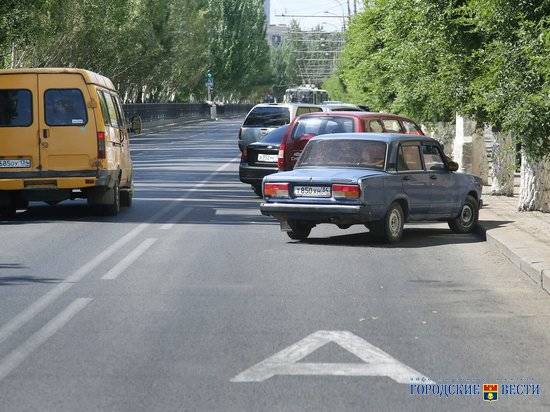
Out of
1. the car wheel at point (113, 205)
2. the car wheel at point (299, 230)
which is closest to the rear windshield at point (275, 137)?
the car wheel at point (113, 205)

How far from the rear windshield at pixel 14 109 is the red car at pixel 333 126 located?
4.76 meters

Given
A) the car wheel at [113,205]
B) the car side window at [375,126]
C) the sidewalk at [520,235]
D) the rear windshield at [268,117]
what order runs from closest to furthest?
1. the sidewalk at [520,235]
2. the car wheel at [113,205]
3. the car side window at [375,126]
4. the rear windshield at [268,117]

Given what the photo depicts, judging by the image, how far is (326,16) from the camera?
317 ft

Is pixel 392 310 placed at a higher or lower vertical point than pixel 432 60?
lower

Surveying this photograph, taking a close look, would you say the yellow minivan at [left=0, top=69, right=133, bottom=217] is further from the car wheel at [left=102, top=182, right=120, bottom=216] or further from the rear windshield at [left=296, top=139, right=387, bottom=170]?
the rear windshield at [left=296, top=139, right=387, bottom=170]

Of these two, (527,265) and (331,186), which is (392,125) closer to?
(331,186)

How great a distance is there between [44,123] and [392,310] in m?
11.0

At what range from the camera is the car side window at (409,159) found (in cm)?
1827

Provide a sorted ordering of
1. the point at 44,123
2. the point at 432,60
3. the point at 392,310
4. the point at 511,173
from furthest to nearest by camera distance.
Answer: the point at 511,173 → the point at 432,60 → the point at 44,123 → the point at 392,310

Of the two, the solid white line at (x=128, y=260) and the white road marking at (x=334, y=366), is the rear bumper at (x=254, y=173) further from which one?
the white road marking at (x=334, y=366)

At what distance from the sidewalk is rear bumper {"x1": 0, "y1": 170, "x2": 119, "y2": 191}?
228 inches

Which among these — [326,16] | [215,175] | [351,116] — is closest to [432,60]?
[351,116]

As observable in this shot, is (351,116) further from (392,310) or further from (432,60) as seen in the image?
(392,310)

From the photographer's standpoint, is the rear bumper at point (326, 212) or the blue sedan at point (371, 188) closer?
the rear bumper at point (326, 212)
